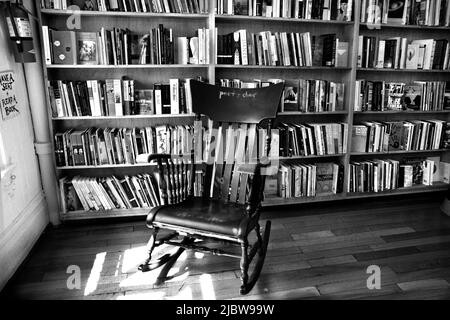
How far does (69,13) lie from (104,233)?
1.67 m

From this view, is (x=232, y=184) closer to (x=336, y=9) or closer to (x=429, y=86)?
(x=336, y=9)

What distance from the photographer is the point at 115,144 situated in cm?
290

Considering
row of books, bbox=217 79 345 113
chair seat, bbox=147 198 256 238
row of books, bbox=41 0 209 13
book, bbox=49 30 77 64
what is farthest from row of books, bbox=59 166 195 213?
row of books, bbox=41 0 209 13

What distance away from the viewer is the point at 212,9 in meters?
2.80

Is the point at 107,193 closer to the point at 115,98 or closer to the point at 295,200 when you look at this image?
the point at 115,98

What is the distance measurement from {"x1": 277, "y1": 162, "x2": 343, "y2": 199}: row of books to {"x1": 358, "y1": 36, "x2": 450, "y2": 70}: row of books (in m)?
0.97

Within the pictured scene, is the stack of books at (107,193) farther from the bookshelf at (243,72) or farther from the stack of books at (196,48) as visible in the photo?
the stack of books at (196,48)

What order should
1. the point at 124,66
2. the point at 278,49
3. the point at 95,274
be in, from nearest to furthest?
the point at 95,274, the point at 124,66, the point at 278,49

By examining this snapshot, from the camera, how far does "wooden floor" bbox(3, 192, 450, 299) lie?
2111 millimetres

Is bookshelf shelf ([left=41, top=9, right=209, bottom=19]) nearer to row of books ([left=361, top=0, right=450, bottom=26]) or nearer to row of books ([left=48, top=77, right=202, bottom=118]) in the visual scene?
row of books ([left=48, top=77, right=202, bottom=118])

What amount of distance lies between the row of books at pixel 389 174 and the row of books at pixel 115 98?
1.66 metres

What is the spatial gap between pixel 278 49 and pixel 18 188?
2211 millimetres

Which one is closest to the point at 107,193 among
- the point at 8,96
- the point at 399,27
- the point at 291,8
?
the point at 8,96
